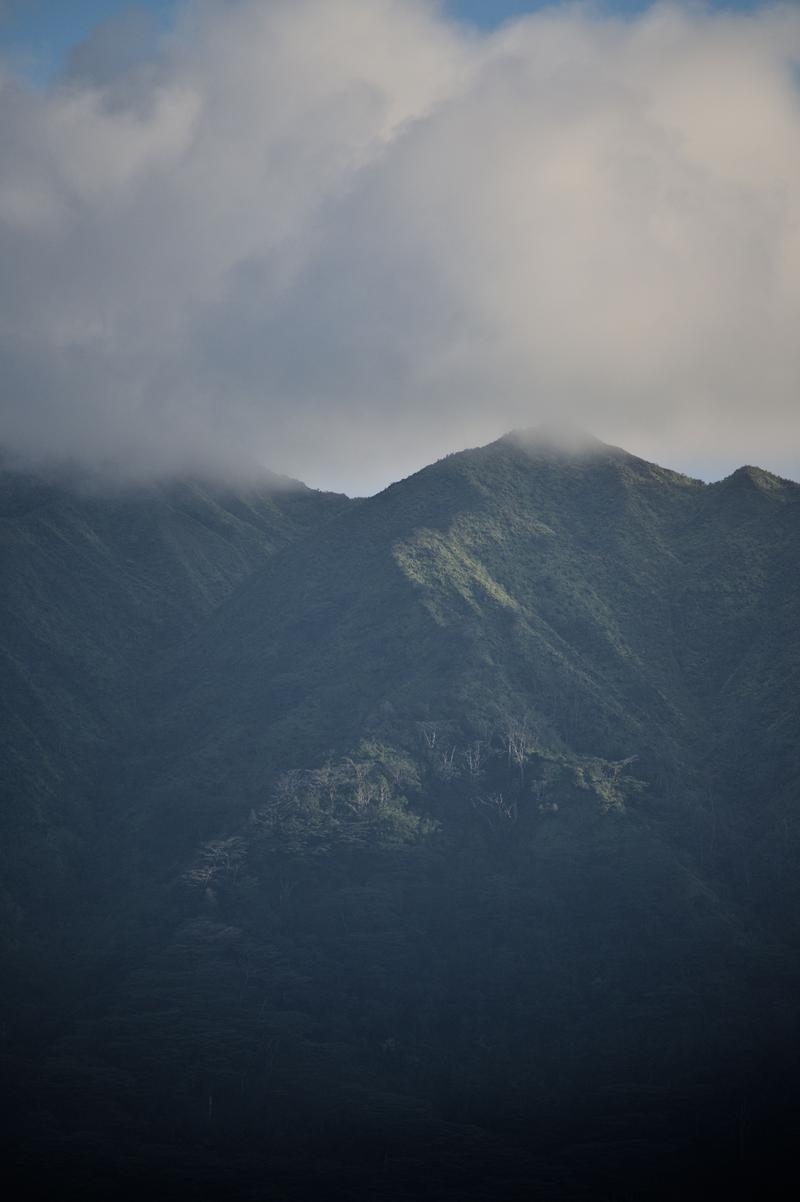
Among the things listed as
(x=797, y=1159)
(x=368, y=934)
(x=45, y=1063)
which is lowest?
(x=797, y=1159)

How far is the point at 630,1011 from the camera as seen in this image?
170 meters

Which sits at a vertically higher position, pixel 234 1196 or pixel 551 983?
pixel 551 983

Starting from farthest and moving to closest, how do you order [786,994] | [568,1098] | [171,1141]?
[786,994]
[568,1098]
[171,1141]

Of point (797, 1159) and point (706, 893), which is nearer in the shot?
point (797, 1159)

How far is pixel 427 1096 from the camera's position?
6314 inches

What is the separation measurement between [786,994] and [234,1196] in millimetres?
80207

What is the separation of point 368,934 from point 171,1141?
47919mm

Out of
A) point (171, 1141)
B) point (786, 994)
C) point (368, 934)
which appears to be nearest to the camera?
point (171, 1141)

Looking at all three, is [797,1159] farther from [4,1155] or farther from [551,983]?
[4,1155]

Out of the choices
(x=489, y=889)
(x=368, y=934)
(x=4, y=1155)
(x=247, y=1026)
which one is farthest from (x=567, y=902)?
(x=4, y=1155)

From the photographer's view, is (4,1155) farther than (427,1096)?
No

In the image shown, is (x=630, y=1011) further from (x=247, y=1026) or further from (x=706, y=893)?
(x=247, y=1026)

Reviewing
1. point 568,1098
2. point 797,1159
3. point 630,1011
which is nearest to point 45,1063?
point 568,1098

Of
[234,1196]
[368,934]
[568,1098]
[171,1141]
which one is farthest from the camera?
[368,934]
